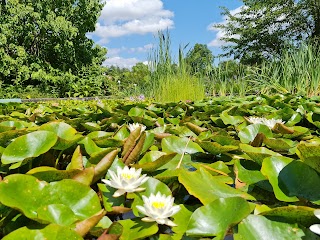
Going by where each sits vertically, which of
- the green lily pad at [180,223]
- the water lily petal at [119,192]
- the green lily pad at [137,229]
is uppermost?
the water lily petal at [119,192]

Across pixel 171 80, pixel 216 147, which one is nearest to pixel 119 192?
pixel 216 147

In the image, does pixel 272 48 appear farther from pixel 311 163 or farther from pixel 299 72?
pixel 311 163

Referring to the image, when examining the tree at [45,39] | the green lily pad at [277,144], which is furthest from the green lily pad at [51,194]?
the tree at [45,39]

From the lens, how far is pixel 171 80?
4.30 metres

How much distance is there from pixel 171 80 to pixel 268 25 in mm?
14389

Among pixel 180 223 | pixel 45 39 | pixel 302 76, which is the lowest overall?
pixel 180 223

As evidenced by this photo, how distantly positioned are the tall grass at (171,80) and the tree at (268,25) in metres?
12.2

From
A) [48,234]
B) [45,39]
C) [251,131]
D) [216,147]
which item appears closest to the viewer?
[48,234]

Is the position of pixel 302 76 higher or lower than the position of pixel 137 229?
higher

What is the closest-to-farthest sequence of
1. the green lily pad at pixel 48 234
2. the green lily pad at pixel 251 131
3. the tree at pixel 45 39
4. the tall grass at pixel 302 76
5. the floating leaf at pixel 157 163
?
the green lily pad at pixel 48 234, the floating leaf at pixel 157 163, the green lily pad at pixel 251 131, the tall grass at pixel 302 76, the tree at pixel 45 39

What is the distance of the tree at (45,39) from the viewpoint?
13.7m

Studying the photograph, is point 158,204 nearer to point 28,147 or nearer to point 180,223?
point 180,223

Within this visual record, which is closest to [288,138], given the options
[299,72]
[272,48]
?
[299,72]

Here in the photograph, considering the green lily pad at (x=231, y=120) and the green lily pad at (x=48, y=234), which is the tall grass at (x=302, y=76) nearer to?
the green lily pad at (x=231, y=120)
